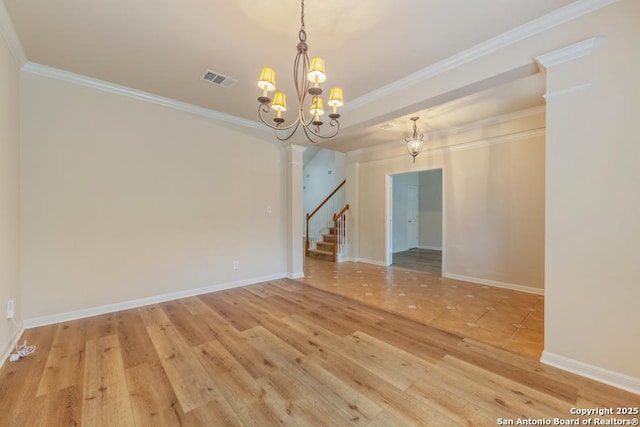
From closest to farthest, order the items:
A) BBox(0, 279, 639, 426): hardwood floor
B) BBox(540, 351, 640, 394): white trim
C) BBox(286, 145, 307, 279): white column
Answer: BBox(0, 279, 639, 426): hardwood floor → BBox(540, 351, 640, 394): white trim → BBox(286, 145, 307, 279): white column

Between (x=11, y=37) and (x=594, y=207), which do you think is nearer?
(x=594, y=207)

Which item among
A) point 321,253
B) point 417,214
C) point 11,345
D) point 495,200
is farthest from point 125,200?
point 417,214

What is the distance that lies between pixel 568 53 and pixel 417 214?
689cm

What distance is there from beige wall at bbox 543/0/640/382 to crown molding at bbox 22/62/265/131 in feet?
13.0

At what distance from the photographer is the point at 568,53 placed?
6.51 ft

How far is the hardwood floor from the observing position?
5.23 feet

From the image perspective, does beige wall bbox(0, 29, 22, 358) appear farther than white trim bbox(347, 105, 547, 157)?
No

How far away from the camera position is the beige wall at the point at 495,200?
3.93 meters

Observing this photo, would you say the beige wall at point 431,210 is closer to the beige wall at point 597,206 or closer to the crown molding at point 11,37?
the beige wall at point 597,206

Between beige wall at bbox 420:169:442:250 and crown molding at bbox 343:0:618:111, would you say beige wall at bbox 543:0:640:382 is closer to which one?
crown molding at bbox 343:0:618:111

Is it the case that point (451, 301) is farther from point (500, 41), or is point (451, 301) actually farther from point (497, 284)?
point (500, 41)

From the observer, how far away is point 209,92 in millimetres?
3363

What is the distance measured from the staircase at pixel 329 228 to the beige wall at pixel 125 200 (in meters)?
2.57

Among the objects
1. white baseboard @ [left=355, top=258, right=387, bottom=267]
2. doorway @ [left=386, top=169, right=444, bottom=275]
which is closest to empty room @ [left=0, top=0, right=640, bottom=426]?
white baseboard @ [left=355, top=258, right=387, bottom=267]
